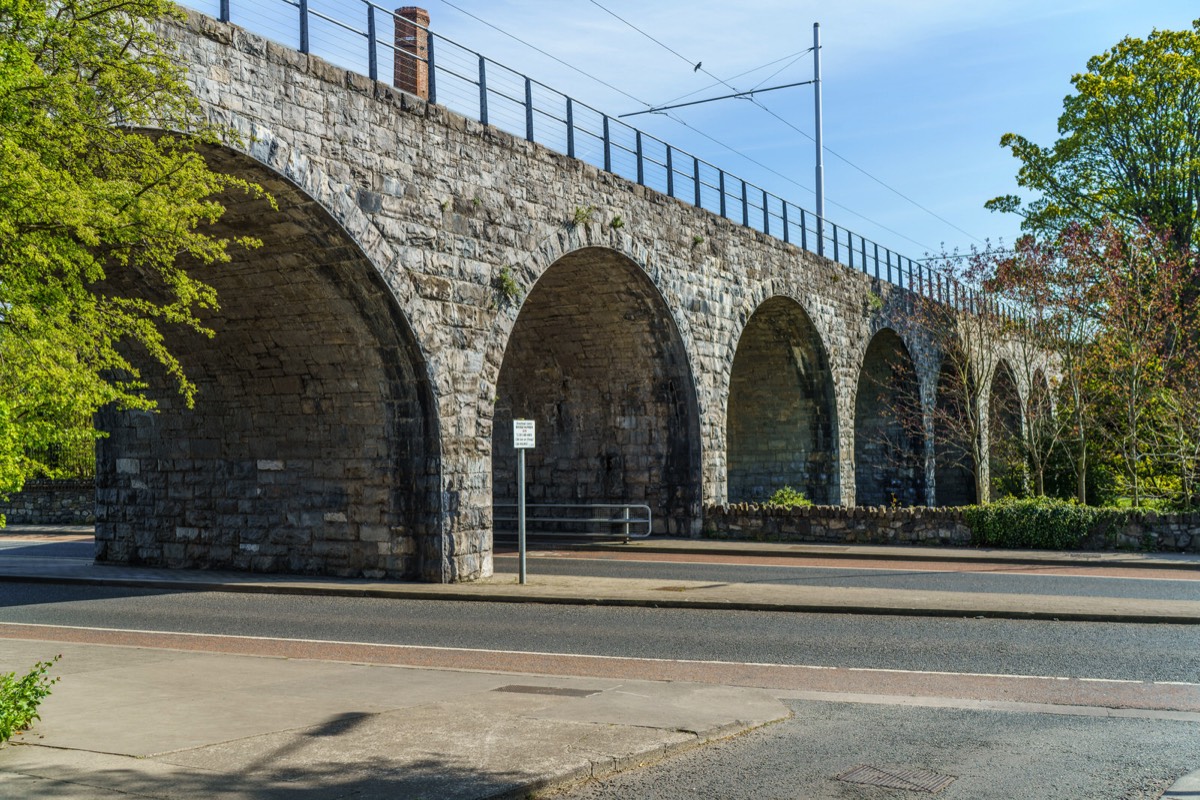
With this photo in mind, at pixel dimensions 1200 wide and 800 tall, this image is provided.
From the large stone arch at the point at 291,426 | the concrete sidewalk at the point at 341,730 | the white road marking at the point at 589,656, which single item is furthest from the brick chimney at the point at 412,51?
the concrete sidewalk at the point at 341,730

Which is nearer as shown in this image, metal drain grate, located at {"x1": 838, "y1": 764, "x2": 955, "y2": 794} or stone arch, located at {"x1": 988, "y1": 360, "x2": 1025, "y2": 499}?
metal drain grate, located at {"x1": 838, "y1": 764, "x2": 955, "y2": 794}

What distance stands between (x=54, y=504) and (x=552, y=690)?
97.5 ft

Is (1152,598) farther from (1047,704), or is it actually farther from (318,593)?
(318,593)

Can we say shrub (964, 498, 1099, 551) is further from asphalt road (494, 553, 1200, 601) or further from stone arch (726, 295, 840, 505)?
stone arch (726, 295, 840, 505)

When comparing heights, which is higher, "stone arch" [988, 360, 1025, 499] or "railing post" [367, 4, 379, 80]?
"railing post" [367, 4, 379, 80]

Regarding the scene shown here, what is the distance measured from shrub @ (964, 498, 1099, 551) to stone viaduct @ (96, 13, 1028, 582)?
546 cm

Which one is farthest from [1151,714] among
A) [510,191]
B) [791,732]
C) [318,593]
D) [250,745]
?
[510,191]

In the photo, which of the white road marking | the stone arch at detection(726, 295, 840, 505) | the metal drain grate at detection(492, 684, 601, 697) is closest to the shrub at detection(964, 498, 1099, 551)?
the stone arch at detection(726, 295, 840, 505)

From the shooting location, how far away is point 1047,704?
826 centimetres

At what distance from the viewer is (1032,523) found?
21.3 meters

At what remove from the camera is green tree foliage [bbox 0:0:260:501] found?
24.4 ft

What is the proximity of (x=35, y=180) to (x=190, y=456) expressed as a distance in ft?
39.2

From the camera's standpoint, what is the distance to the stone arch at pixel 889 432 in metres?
35.5

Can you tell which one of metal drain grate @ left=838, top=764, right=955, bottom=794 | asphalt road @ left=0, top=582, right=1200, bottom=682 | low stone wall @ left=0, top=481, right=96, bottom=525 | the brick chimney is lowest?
asphalt road @ left=0, top=582, right=1200, bottom=682
